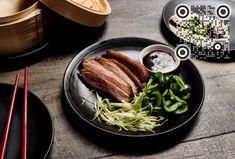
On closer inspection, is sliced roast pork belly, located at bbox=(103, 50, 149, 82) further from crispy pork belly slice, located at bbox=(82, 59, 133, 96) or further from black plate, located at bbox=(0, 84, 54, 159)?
black plate, located at bbox=(0, 84, 54, 159)

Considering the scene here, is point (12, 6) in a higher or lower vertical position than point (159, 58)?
higher

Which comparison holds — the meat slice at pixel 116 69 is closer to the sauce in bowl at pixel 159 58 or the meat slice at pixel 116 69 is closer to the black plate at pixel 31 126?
the sauce in bowl at pixel 159 58

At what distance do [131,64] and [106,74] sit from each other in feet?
0.49

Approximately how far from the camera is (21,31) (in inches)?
66.7

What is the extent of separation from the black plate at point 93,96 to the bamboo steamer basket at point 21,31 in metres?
0.25

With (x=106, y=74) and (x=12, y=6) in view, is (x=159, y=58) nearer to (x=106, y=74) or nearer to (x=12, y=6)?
(x=106, y=74)

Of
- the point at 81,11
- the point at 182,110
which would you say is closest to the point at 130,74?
the point at 182,110

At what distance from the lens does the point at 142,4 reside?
7.62 feet

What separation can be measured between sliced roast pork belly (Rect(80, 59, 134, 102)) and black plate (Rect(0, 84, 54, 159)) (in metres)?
0.28

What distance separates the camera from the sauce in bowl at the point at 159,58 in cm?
177

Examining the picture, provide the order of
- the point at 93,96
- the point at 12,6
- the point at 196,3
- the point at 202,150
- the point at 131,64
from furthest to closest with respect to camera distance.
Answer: the point at 196,3 < the point at 12,6 < the point at 131,64 < the point at 93,96 < the point at 202,150

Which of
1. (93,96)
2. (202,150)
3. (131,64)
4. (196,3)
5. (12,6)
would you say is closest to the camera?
(202,150)

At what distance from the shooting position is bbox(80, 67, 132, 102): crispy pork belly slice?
1.59 meters

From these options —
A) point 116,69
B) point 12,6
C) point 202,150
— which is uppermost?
point 12,6
